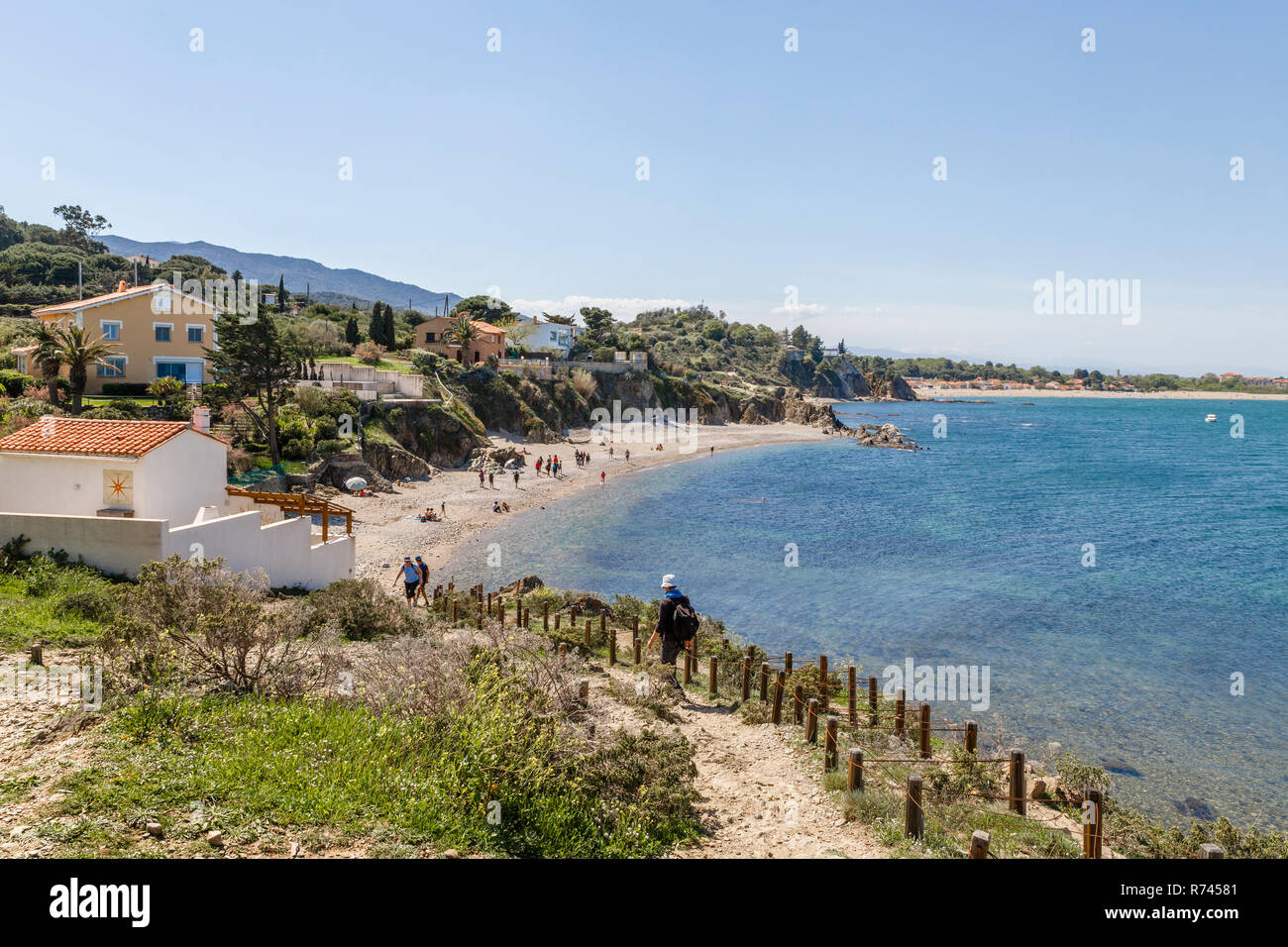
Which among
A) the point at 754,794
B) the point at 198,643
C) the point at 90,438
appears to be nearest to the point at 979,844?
the point at 754,794

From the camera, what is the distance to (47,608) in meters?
12.1

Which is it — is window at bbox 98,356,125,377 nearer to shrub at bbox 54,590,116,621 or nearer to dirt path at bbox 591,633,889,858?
shrub at bbox 54,590,116,621

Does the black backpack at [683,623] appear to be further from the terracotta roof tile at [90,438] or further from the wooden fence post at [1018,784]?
the terracotta roof tile at [90,438]

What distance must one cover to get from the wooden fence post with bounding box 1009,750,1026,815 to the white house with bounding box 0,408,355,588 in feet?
50.8

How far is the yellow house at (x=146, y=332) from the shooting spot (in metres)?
41.0

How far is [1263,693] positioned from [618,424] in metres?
68.5

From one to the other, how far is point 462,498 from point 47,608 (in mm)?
33111

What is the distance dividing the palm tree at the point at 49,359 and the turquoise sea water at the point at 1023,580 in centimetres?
2092

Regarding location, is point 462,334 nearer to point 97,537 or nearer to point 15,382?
point 15,382

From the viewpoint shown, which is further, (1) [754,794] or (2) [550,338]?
(2) [550,338]
